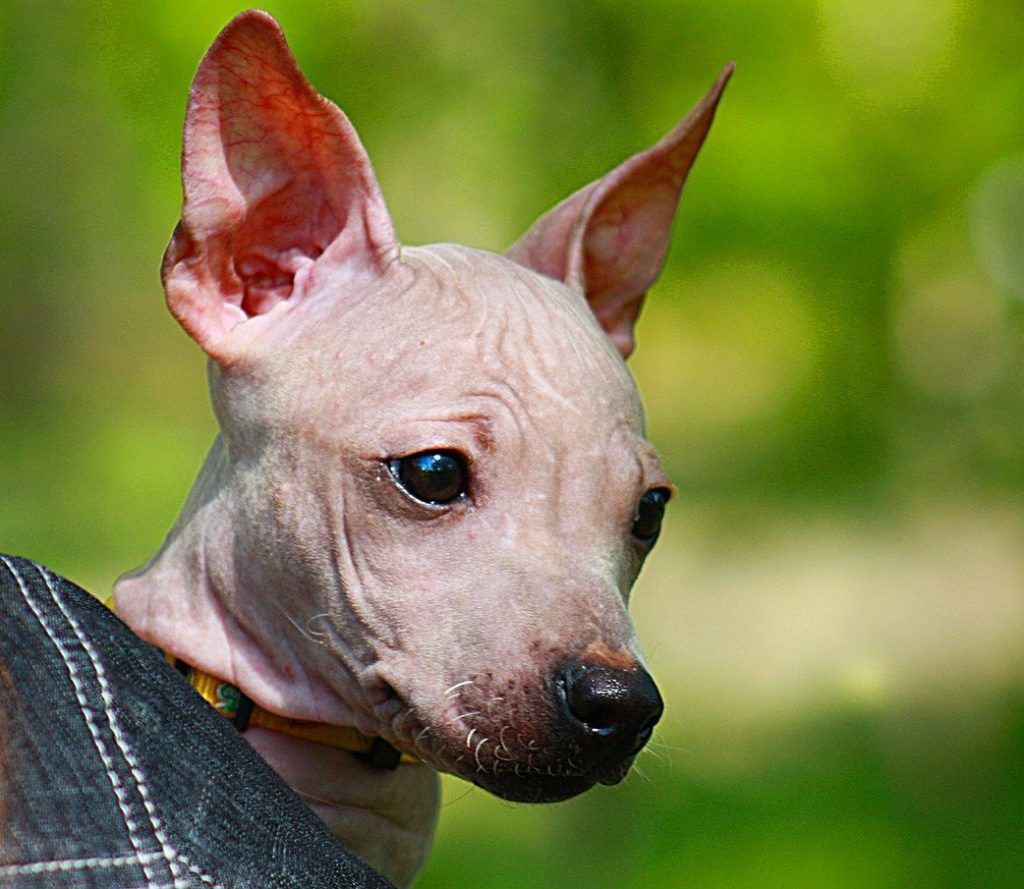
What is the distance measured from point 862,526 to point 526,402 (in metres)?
4.09

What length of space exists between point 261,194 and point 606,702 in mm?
771

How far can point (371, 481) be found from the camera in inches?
62.2

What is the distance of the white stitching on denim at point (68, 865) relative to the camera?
1055 millimetres

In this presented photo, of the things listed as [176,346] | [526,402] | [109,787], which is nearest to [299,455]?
[526,402]

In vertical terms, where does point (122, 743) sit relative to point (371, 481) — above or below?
below

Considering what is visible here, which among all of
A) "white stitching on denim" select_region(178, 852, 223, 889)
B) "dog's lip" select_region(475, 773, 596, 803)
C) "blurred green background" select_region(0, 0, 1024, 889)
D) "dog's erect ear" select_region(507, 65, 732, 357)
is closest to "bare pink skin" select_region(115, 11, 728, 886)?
"dog's lip" select_region(475, 773, 596, 803)

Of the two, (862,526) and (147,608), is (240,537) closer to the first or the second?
(147,608)

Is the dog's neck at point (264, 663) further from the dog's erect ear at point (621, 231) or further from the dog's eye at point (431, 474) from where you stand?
the dog's erect ear at point (621, 231)

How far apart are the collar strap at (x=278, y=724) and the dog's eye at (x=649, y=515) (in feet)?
1.27

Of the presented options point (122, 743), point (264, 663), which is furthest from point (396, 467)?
point (122, 743)

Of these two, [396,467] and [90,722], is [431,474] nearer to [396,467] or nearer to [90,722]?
[396,467]

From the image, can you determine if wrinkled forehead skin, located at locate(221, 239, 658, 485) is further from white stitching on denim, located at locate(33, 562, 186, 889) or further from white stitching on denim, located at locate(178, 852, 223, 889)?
white stitching on denim, located at locate(178, 852, 223, 889)

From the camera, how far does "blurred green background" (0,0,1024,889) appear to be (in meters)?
4.98

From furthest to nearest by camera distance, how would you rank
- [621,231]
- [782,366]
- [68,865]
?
[782,366], [621,231], [68,865]
